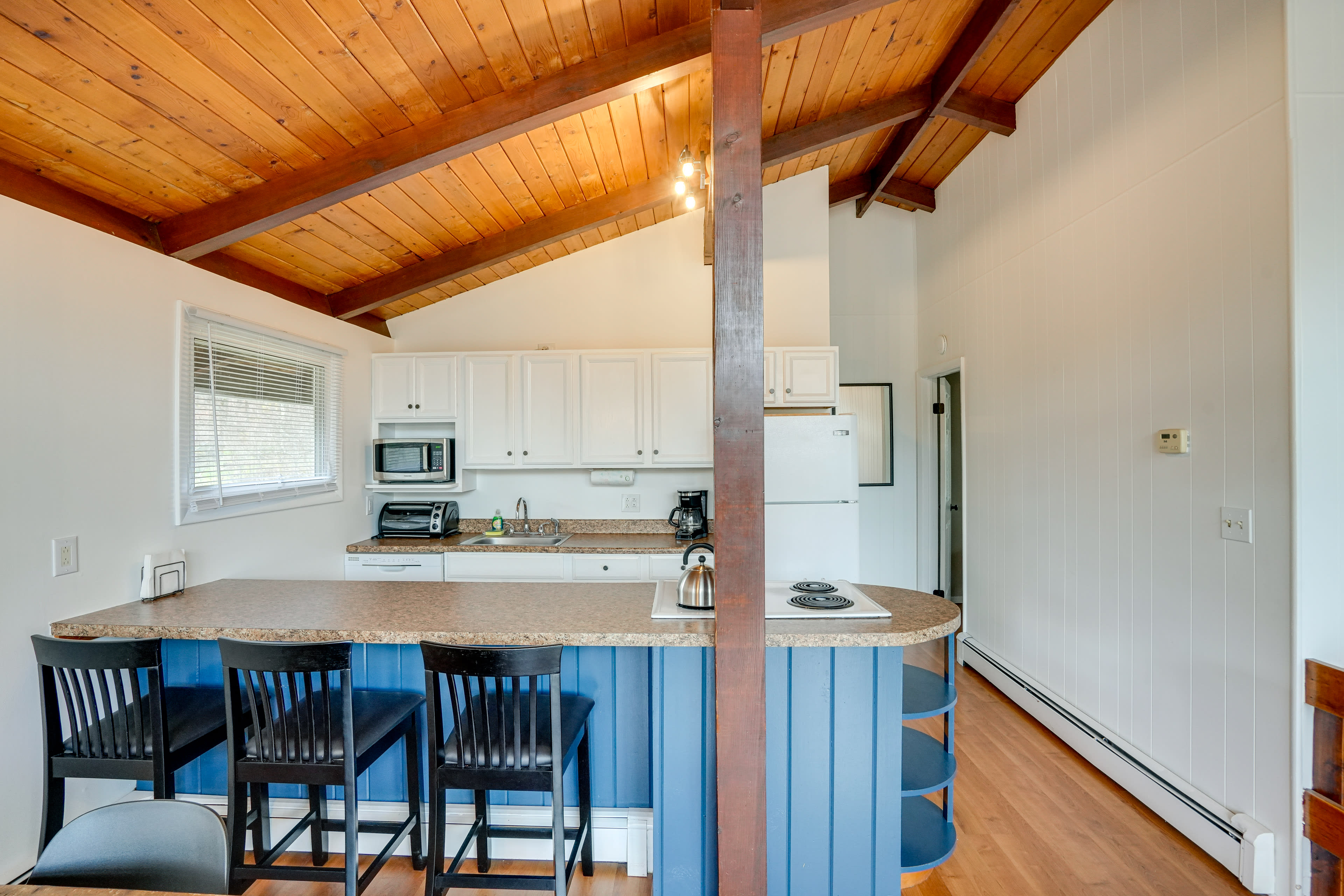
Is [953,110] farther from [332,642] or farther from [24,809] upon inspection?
[24,809]

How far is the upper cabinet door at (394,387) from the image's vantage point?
3.78 m

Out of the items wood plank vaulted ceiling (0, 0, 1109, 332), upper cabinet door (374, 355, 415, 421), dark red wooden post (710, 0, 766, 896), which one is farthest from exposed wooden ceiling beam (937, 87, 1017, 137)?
upper cabinet door (374, 355, 415, 421)

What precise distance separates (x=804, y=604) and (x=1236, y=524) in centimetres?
147

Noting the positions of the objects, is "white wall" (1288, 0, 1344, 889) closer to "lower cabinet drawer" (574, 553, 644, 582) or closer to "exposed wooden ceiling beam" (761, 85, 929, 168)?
"exposed wooden ceiling beam" (761, 85, 929, 168)

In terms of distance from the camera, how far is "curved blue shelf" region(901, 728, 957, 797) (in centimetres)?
184

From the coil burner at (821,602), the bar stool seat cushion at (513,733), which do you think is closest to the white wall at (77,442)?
the bar stool seat cushion at (513,733)

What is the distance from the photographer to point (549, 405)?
3754mm

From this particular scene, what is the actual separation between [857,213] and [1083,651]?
3550mm

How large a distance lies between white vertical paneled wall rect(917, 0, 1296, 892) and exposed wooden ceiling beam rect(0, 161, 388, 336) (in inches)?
153

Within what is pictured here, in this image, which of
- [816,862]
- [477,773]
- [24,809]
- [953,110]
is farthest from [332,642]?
[953,110]

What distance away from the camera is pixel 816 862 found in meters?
1.72

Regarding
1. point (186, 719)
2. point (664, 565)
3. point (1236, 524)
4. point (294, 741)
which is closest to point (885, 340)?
point (664, 565)

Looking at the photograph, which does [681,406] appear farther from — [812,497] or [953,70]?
[953,70]

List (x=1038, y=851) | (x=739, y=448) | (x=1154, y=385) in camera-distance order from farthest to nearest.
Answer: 1. (x=1154, y=385)
2. (x=1038, y=851)
3. (x=739, y=448)
